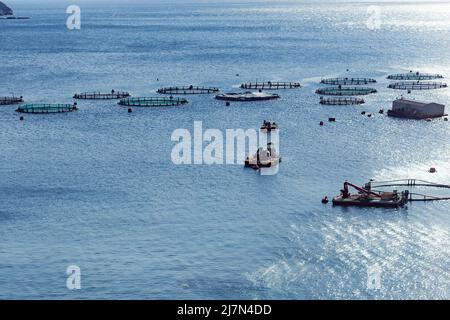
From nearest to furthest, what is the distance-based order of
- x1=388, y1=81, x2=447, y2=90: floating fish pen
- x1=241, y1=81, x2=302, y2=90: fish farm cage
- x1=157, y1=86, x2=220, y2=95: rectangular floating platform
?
x1=157, y1=86, x2=220, y2=95: rectangular floating platform
x1=388, y1=81, x2=447, y2=90: floating fish pen
x1=241, y1=81, x2=302, y2=90: fish farm cage

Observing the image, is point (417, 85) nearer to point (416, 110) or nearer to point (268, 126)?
point (416, 110)

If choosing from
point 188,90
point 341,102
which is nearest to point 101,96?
point 188,90

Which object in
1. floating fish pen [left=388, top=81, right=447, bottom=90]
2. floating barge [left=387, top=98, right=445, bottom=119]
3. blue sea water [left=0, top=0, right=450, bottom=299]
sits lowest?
blue sea water [left=0, top=0, right=450, bottom=299]

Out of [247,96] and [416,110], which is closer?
[416,110]

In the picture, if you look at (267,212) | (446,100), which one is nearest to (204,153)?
(267,212)

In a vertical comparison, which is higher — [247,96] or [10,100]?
[247,96]

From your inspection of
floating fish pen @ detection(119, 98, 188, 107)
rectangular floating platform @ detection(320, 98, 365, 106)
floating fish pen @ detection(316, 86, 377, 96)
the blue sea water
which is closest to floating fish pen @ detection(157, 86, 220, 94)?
floating fish pen @ detection(119, 98, 188, 107)

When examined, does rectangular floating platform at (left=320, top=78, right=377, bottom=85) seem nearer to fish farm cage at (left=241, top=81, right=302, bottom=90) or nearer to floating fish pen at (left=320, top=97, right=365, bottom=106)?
fish farm cage at (left=241, top=81, right=302, bottom=90)

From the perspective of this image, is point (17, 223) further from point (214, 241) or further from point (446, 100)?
point (446, 100)
